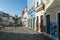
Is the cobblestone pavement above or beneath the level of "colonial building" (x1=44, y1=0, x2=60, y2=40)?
beneath

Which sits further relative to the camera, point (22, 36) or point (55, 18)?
point (22, 36)

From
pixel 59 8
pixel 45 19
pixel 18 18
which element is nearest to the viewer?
pixel 59 8

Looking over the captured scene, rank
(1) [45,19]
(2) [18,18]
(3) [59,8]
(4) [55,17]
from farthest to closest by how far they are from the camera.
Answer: (2) [18,18] → (1) [45,19] → (4) [55,17] → (3) [59,8]

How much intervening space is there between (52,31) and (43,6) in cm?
561

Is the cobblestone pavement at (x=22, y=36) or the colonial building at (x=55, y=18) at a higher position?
the colonial building at (x=55, y=18)

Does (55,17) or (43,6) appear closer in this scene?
(55,17)

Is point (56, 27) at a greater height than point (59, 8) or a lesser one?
lesser

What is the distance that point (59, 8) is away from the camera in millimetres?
16906

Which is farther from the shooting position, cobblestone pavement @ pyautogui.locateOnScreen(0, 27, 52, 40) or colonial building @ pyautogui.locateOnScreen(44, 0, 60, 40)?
cobblestone pavement @ pyautogui.locateOnScreen(0, 27, 52, 40)

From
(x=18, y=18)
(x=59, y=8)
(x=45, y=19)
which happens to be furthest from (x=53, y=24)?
(x=18, y=18)

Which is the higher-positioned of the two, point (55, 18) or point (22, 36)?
point (55, 18)

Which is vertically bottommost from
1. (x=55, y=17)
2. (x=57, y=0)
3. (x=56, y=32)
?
(x=56, y=32)

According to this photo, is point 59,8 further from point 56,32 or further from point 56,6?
point 56,32

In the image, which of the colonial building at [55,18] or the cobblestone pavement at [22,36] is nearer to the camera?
the colonial building at [55,18]
